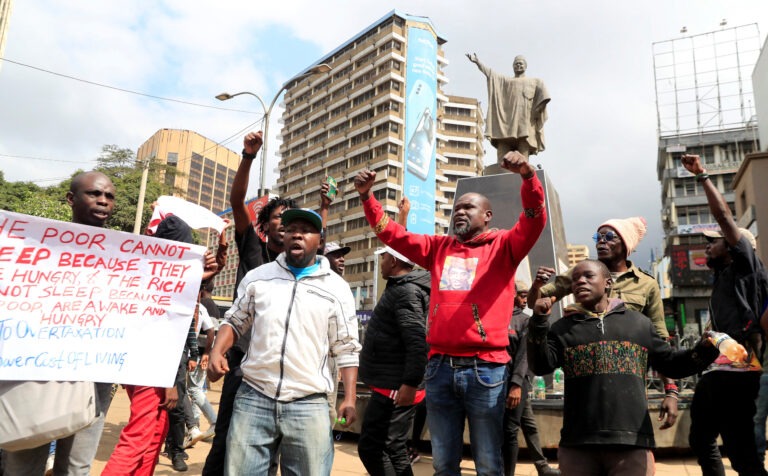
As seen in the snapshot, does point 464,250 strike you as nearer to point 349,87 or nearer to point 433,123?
point 433,123

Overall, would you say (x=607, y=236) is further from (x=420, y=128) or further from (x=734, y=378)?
(x=420, y=128)

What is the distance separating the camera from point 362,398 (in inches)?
255

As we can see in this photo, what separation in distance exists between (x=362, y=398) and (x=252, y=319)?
3750 millimetres

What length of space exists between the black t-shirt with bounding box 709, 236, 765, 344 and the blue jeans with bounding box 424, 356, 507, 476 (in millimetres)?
1674

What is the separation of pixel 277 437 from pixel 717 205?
2.93 metres

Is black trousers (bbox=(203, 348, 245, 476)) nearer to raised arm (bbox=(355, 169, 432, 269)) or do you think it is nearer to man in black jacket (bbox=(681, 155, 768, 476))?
raised arm (bbox=(355, 169, 432, 269))

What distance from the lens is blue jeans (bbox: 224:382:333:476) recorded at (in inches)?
106

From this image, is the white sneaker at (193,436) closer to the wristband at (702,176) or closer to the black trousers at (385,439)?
the black trousers at (385,439)

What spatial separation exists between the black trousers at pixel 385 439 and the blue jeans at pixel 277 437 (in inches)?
40.2

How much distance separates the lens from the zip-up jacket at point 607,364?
2.85 m

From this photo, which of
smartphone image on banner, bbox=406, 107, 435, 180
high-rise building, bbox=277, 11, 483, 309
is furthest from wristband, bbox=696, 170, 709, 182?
smartphone image on banner, bbox=406, 107, 435, 180

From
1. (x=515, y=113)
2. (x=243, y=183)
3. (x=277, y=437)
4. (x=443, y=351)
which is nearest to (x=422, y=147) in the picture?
(x=515, y=113)

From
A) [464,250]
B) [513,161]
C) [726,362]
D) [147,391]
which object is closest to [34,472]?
[147,391]

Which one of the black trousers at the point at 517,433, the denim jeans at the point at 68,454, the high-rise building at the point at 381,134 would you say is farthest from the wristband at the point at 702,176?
the high-rise building at the point at 381,134
